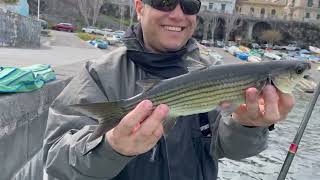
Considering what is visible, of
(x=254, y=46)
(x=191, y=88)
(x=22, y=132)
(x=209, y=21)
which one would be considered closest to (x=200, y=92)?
(x=191, y=88)

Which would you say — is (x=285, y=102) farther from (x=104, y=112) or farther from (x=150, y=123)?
(x=104, y=112)

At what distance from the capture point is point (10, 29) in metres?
31.4

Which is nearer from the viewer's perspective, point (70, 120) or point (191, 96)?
point (191, 96)

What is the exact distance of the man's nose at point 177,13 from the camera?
3543 mm

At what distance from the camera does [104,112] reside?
270 cm

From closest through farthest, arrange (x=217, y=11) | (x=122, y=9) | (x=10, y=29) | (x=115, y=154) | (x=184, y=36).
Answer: (x=115, y=154)
(x=184, y=36)
(x=10, y=29)
(x=122, y=9)
(x=217, y=11)

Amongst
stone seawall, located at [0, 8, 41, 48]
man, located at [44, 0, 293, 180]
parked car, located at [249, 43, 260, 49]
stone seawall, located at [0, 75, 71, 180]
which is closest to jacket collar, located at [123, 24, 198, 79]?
man, located at [44, 0, 293, 180]

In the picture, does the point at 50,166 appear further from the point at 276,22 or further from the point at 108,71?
the point at 276,22

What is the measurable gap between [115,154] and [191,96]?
1.82 feet

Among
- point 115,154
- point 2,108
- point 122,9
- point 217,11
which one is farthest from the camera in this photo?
point 217,11

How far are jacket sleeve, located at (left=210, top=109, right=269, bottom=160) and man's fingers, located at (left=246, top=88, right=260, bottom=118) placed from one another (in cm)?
31

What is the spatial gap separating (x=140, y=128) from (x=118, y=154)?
0.28m

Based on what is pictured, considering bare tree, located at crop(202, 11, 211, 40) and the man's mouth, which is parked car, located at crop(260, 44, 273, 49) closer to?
bare tree, located at crop(202, 11, 211, 40)

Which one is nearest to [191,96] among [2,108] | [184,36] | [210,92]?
[210,92]
